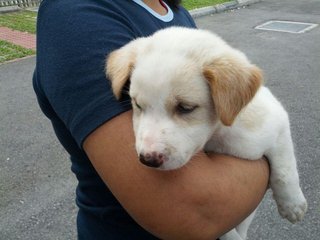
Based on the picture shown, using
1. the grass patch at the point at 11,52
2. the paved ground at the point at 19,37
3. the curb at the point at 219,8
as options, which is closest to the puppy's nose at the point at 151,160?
the grass patch at the point at 11,52

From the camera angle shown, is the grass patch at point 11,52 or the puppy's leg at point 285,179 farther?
the grass patch at point 11,52

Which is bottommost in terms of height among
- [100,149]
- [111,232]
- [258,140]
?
[111,232]

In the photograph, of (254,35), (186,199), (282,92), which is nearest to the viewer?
(186,199)

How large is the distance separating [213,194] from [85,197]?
18.9 inches

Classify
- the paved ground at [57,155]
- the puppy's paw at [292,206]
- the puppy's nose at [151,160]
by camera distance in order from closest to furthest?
the puppy's nose at [151,160] < the puppy's paw at [292,206] < the paved ground at [57,155]

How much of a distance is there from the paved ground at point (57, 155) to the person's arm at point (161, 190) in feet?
6.81

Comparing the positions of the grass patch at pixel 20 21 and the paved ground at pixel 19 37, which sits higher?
the paved ground at pixel 19 37

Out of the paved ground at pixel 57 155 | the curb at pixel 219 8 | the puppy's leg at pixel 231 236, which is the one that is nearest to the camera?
the puppy's leg at pixel 231 236

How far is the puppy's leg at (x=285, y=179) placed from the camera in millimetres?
1652

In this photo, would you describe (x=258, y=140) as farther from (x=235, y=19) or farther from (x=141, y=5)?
(x=235, y=19)

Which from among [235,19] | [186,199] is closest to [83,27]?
[186,199]

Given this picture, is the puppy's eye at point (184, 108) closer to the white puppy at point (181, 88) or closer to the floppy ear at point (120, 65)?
the white puppy at point (181, 88)

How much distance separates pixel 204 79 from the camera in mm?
1365

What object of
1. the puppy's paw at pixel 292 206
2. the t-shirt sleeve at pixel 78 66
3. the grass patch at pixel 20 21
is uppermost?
the t-shirt sleeve at pixel 78 66
